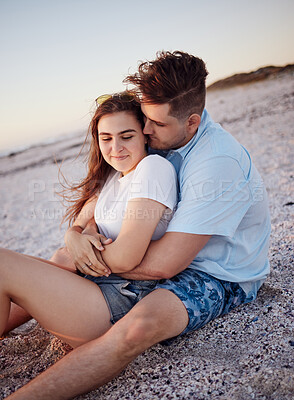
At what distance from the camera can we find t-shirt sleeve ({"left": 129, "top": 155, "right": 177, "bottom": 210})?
1.92m

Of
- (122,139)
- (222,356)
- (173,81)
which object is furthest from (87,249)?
(173,81)

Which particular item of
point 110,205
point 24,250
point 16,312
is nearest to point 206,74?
point 110,205

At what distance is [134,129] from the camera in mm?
2232

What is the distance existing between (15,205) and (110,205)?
5521 millimetres

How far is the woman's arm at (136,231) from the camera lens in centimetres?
190

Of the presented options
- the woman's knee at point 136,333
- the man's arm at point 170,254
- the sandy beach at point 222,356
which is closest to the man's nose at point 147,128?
the man's arm at point 170,254

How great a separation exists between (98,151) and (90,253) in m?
0.81

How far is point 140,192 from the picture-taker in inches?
76.1

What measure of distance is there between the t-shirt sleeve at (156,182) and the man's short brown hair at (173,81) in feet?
1.33

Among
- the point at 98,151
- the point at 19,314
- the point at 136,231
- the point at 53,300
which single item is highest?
the point at 98,151

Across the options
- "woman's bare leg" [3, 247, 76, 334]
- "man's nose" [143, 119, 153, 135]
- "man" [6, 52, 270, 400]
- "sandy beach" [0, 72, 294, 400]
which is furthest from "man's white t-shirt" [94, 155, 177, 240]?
"sandy beach" [0, 72, 294, 400]

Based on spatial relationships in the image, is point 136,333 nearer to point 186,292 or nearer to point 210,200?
point 186,292

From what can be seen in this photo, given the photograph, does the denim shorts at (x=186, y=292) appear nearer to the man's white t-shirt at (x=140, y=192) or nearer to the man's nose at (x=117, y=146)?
the man's white t-shirt at (x=140, y=192)

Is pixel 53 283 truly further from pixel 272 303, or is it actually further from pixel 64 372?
pixel 272 303
